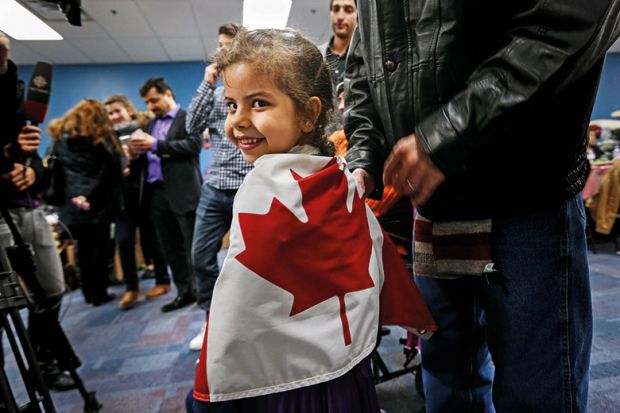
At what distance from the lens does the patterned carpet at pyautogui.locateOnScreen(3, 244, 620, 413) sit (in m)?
1.54

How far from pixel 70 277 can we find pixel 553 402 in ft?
13.8

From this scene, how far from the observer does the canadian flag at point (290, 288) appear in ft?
1.83

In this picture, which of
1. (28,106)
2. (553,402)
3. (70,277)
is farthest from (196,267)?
(70,277)

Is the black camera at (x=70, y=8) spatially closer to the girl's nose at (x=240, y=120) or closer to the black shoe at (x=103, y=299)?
the girl's nose at (x=240, y=120)

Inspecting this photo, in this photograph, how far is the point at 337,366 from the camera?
60 cm

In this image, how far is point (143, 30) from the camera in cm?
570

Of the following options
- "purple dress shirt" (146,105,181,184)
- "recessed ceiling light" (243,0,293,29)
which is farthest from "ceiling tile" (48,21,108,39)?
"purple dress shirt" (146,105,181,184)

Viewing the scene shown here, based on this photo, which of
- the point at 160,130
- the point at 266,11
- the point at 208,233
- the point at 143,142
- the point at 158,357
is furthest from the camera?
the point at 266,11

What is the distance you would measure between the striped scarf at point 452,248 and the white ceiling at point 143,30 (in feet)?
13.8

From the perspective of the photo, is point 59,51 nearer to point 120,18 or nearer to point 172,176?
point 120,18

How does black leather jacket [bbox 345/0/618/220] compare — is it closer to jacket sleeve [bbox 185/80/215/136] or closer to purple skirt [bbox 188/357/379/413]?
purple skirt [bbox 188/357/379/413]

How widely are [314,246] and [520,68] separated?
383 mm

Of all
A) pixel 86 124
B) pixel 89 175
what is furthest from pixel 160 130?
pixel 89 175

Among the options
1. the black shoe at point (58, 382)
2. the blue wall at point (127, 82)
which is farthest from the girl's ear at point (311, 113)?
the blue wall at point (127, 82)
